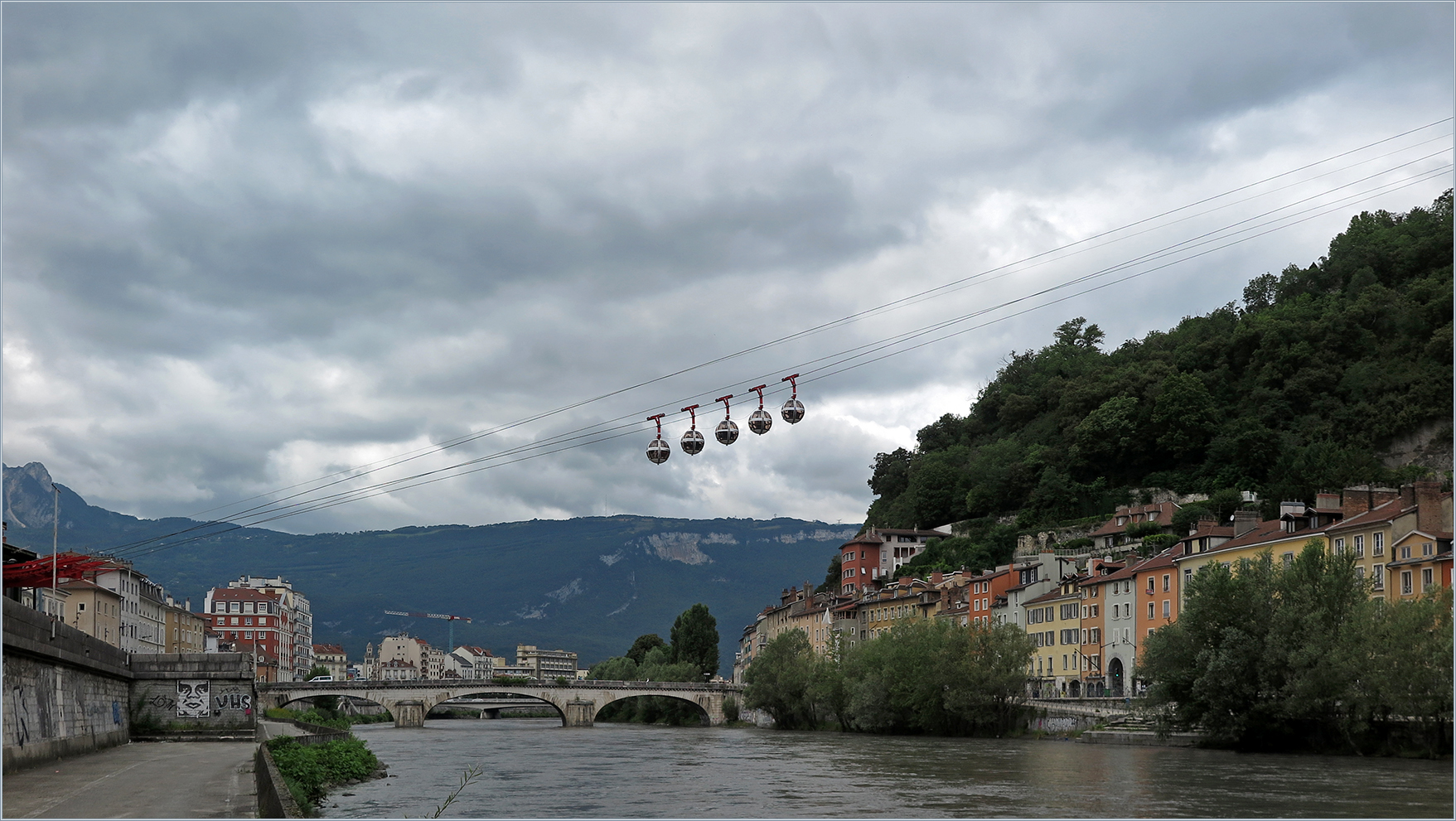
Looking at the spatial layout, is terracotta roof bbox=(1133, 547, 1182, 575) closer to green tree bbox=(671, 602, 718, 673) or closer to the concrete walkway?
the concrete walkway

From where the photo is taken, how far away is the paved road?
22.1 metres

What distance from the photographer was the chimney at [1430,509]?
193 ft

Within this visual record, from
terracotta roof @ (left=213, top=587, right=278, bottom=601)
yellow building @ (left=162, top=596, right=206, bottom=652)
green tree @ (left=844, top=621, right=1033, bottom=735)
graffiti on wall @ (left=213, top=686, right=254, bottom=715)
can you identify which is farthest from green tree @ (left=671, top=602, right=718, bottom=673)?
graffiti on wall @ (left=213, top=686, right=254, bottom=715)

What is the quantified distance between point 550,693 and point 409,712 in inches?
490

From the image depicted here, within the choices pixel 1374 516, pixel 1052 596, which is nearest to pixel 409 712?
pixel 1052 596

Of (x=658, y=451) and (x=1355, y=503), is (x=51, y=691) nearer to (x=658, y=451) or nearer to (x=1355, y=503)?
(x=658, y=451)

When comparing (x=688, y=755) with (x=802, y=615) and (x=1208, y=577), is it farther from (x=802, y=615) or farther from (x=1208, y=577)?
(x=802, y=615)

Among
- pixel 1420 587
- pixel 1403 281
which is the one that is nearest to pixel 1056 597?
pixel 1420 587

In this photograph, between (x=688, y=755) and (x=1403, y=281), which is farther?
(x=1403, y=281)

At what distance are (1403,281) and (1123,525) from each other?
111 feet

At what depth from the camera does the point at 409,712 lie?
116875mm

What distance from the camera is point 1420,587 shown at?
2205 inches

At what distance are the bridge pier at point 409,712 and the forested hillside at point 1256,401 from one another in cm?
5085

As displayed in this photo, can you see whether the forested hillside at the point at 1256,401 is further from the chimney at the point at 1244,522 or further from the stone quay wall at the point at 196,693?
the stone quay wall at the point at 196,693
